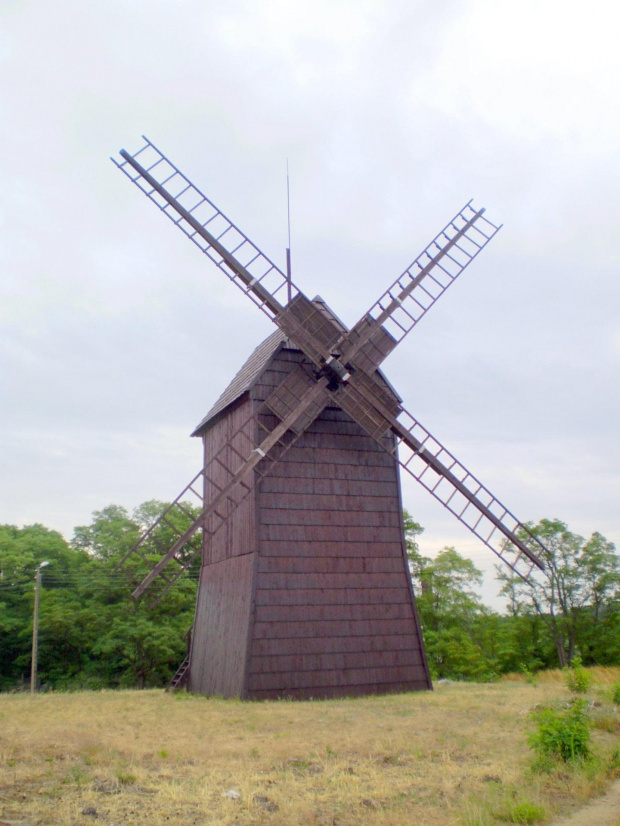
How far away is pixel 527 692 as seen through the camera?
60.7 feet

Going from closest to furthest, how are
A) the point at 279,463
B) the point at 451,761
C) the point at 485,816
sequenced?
the point at 485,816
the point at 451,761
the point at 279,463

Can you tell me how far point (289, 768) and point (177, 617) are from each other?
3327 cm

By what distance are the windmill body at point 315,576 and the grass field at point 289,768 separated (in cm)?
245

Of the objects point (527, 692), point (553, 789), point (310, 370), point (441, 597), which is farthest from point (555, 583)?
point (553, 789)

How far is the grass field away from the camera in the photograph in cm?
761

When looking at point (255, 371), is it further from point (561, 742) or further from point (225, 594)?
point (561, 742)

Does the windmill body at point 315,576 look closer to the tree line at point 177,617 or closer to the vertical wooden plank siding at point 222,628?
the vertical wooden plank siding at point 222,628

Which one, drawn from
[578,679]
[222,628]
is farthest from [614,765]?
[222,628]

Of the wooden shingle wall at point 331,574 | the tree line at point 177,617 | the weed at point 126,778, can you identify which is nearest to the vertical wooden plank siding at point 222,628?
the wooden shingle wall at point 331,574

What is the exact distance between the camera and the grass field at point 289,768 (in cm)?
761

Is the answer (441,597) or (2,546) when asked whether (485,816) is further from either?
(2,546)

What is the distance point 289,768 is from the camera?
9.90 meters

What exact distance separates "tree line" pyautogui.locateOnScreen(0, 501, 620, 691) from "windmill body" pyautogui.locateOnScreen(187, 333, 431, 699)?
67.9ft

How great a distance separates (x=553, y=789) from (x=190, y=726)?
727 cm
